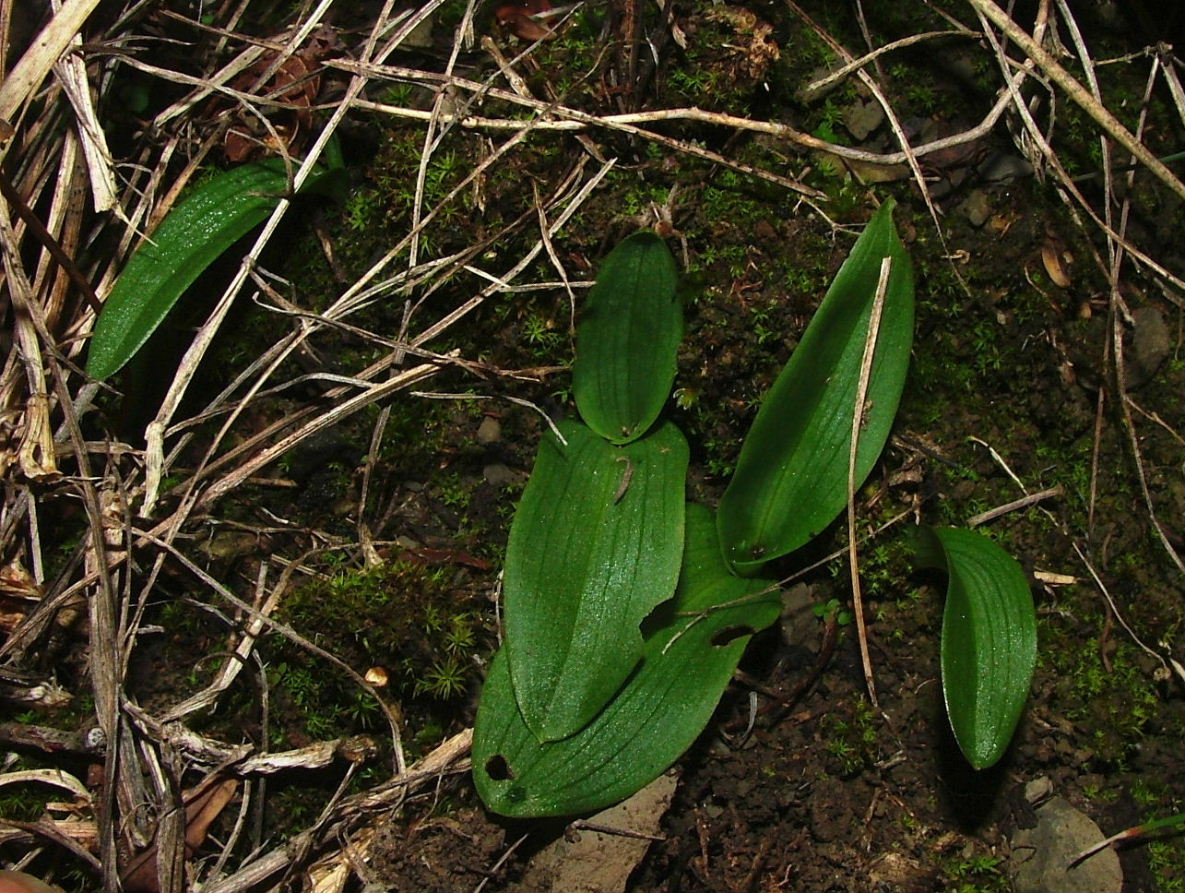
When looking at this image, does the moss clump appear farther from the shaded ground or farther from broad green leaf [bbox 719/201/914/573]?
A: broad green leaf [bbox 719/201/914/573]

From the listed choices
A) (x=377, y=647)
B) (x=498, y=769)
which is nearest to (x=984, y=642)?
(x=498, y=769)

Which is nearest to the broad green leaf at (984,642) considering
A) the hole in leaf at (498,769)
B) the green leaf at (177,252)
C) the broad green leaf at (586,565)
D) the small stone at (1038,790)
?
the small stone at (1038,790)

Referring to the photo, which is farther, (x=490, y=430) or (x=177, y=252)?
(x=490, y=430)

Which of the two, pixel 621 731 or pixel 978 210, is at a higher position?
pixel 978 210

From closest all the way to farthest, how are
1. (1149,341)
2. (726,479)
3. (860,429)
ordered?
(860,429)
(726,479)
(1149,341)

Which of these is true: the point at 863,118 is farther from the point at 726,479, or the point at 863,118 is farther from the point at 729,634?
the point at 729,634

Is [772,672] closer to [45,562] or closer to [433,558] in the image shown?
[433,558]

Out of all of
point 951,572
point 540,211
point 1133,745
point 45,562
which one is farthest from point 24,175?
point 1133,745
